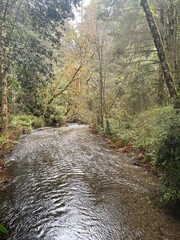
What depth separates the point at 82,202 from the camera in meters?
4.69

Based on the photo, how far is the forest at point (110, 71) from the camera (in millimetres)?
5527

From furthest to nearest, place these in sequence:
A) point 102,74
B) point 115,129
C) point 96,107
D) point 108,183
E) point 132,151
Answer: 1. point 96,107
2. point 102,74
3. point 115,129
4. point 132,151
5. point 108,183

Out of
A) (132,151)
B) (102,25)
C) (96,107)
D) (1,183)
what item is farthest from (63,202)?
(96,107)

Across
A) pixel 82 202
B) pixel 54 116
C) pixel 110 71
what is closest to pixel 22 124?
pixel 54 116

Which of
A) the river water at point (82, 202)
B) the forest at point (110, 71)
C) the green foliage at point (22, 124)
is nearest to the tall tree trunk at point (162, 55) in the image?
the forest at point (110, 71)

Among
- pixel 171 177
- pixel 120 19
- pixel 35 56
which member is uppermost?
pixel 120 19

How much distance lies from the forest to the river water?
2.11 feet

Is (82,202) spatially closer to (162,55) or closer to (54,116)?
(162,55)

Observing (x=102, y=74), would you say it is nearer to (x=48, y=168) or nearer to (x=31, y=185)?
(x=48, y=168)

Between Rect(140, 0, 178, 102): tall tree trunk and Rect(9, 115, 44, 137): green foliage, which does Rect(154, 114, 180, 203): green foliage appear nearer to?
Rect(140, 0, 178, 102): tall tree trunk

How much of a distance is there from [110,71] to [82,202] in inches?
434

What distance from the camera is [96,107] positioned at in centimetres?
1634

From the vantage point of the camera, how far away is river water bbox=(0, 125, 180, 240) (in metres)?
3.66

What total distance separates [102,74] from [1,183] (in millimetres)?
10718
